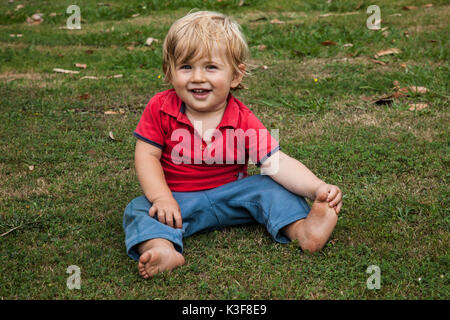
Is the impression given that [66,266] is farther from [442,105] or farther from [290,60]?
[290,60]

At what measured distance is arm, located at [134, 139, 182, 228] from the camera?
246 cm

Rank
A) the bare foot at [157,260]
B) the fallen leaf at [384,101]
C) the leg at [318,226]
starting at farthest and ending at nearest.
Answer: the fallen leaf at [384,101] → the leg at [318,226] → the bare foot at [157,260]

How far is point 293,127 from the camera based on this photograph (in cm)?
406

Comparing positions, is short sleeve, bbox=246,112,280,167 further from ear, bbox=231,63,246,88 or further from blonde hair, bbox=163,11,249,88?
blonde hair, bbox=163,11,249,88

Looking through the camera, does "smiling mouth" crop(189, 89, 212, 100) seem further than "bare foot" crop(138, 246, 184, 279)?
Yes

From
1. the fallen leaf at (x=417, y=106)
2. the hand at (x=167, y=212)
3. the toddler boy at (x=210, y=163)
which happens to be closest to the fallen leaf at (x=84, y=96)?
the toddler boy at (x=210, y=163)

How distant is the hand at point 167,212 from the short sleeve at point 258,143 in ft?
1.56

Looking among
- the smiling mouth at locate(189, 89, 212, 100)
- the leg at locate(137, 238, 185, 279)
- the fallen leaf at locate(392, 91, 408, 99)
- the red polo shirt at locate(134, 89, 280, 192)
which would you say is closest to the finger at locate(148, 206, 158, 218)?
the leg at locate(137, 238, 185, 279)

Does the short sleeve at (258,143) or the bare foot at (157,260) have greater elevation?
the short sleeve at (258,143)

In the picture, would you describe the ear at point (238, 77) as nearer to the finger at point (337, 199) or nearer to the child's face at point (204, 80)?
the child's face at point (204, 80)

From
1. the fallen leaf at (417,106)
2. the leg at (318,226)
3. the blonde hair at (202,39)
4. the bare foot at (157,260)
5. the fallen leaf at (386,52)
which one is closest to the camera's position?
the bare foot at (157,260)

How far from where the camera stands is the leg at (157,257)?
2176 millimetres

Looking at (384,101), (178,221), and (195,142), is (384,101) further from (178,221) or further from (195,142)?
(178,221)

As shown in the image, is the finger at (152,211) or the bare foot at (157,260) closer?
the bare foot at (157,260)
